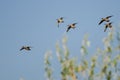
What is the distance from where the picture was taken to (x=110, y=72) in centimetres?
2431

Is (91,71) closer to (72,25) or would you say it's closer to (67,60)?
(67,60)

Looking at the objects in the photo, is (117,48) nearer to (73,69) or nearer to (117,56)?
(117,56)

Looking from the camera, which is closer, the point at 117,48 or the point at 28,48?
the point at 117,48

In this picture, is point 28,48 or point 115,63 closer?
point 115,63

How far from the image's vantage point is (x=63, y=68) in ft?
80.9

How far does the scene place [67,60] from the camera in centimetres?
2519

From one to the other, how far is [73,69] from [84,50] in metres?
1.38

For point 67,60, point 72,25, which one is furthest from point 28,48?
point 67,60

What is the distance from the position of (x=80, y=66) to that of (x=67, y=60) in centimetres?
92

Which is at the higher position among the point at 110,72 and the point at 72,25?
the point at 72,25

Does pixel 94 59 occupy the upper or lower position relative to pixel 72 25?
lower

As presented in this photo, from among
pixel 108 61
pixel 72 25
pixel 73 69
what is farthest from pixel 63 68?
pixel 72 25

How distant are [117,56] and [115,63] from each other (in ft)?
1.72

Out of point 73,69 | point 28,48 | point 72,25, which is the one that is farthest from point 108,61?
point 28,48
